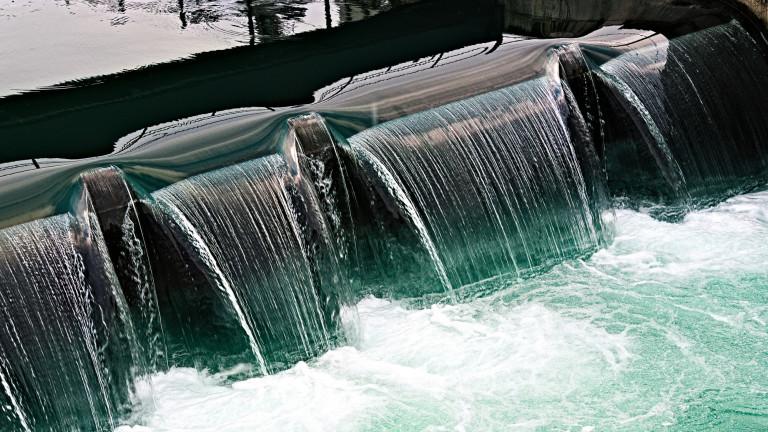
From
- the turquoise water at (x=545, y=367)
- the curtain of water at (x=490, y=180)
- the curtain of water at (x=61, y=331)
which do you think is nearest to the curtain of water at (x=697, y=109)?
the curtain of water at (x=490, y=180)

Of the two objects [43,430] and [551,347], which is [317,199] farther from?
[43,430]

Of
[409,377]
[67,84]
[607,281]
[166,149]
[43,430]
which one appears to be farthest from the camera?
[67,84]

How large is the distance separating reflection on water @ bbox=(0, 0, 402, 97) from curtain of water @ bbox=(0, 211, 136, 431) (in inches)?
92.4

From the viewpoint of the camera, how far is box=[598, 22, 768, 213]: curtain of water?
807 cm

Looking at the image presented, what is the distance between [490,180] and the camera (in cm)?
727

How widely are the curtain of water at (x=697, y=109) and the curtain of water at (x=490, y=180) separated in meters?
0.66

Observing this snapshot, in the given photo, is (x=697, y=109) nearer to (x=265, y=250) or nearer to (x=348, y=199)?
(x=348, y=199)

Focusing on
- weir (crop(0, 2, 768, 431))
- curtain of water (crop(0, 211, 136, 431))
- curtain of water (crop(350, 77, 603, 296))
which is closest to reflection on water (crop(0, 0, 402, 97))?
weir (crop(0, 2, 768, 431))

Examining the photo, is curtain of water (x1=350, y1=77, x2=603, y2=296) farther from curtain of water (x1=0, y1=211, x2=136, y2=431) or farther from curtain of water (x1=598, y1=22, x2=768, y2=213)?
curtain of water (x1=0, y1=211, x2=136, y2=431)

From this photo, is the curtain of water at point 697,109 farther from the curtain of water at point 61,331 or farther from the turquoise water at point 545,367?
the curtain of water at point 61,331

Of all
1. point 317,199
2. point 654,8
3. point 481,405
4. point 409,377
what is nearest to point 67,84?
point 317,199

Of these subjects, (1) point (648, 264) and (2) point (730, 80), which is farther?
(2) point (730, 80)

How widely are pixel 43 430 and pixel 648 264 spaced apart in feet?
13.5

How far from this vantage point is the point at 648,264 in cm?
736
